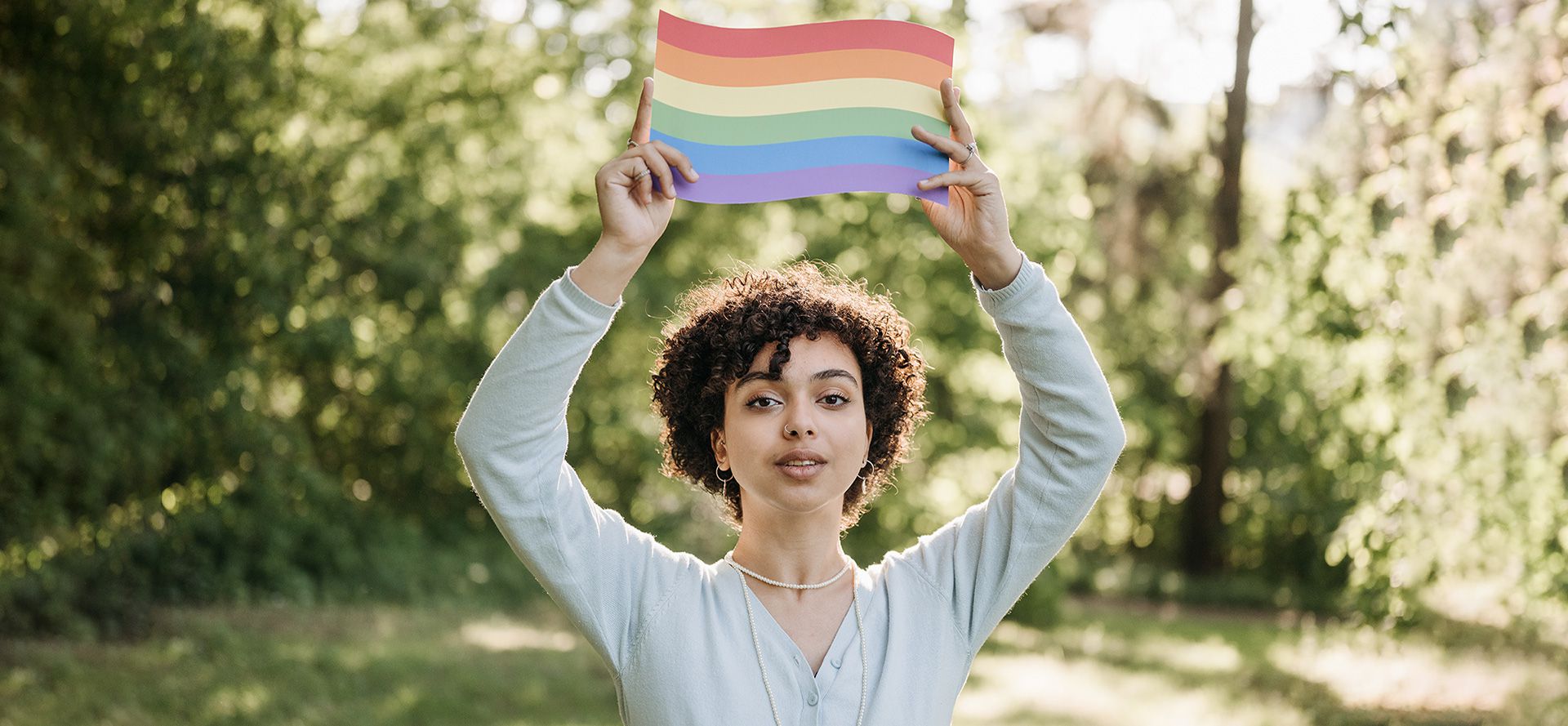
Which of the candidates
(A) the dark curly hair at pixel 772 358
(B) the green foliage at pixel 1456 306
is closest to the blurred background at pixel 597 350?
(B) the green foliage at pixel 1456 306

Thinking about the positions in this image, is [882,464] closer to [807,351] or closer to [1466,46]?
[807,351]

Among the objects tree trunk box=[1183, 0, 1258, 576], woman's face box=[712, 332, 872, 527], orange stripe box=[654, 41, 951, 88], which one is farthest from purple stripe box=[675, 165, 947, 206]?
tree trunk box=[1183, 0, 1258, 576]

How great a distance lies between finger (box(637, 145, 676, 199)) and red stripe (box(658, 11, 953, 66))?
0.52 ft

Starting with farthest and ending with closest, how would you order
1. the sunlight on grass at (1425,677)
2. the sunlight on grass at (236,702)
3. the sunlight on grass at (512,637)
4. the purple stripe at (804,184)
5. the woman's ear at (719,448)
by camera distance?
the sunlight on grass at (512,637) < the sunlight on grass at (1425,677) < the sunlight on grass at (236,702) < the woman's ear at (719,448) < the purple stripe at (804,184)

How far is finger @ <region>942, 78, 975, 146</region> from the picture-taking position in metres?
1.81

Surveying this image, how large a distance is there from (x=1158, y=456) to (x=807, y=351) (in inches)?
559

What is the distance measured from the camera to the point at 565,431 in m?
1.83

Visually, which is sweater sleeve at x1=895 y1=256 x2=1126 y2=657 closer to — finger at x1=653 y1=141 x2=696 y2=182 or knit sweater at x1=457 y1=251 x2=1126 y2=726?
knit sweater at x1=457 y1=251 x2=1126 y2=726

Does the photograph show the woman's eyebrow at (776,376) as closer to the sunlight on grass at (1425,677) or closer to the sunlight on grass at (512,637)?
the sunlight on grass at (1425,677)

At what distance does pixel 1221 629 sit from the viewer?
12109 millimetres

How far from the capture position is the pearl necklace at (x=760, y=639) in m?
1.78

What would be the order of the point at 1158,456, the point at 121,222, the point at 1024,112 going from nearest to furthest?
the point at 121,222, the point at 1024,112, the point at 1158,456

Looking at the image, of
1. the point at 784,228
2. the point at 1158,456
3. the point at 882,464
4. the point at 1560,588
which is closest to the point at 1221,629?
the point at 1158,456

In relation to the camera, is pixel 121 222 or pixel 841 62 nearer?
pixel 841 62
